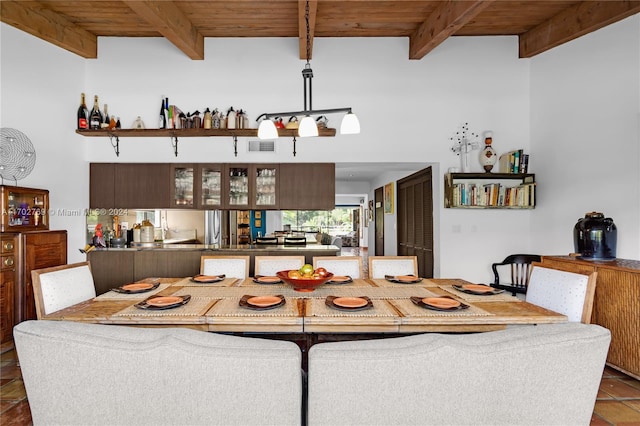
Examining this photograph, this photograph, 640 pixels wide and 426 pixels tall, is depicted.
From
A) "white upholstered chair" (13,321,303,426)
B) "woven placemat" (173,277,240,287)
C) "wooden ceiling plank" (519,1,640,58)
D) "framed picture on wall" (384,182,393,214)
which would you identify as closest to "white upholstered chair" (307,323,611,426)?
"white upholstered chair" (13,321,303,426)

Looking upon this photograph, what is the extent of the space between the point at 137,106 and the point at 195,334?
4123mm

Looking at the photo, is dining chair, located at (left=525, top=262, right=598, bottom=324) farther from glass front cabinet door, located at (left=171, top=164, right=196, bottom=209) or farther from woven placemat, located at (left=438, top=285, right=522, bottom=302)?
glass front cabinet door, located at (left=171, top=164, right=196, bottom=209)

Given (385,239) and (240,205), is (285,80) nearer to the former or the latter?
(240,205)

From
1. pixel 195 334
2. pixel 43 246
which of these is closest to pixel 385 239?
pixel 43 246

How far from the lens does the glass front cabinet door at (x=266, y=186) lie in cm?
448

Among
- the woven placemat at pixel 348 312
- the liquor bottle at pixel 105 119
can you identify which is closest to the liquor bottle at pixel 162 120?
the liquor bottle at pixel 105 119

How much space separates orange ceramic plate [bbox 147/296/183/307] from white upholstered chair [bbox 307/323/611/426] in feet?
3.65

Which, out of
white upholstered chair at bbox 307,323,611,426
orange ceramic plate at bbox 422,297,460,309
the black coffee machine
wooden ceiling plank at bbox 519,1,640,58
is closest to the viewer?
white upholstered chair at bbox 307,323,611,426

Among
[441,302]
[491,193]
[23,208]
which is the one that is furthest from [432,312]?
[23,208]

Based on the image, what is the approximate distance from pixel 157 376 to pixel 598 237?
3.29 meters

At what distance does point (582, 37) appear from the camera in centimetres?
364

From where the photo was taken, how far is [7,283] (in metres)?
3.12

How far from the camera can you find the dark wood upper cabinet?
4.43 metres

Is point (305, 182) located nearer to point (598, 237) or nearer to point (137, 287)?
point (137, 287)
